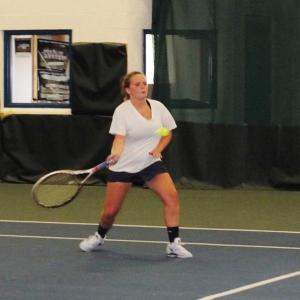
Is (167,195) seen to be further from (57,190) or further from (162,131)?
(57,190)

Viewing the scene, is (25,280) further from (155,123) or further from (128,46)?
(128,46)

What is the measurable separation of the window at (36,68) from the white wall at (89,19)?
15cm

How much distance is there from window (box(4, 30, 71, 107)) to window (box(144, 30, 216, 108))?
180 cm

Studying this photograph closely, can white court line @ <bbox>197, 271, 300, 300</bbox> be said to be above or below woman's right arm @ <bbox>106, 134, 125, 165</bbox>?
below

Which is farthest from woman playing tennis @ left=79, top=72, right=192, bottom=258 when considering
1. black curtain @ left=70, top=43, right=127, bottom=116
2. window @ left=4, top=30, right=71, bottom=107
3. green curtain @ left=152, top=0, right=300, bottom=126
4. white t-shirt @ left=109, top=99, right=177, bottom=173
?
window @ left=4, top=30, right=71, bottom=107

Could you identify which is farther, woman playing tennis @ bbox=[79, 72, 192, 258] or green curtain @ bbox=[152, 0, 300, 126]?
green curtain @ bbox=[152, 0, 300, 126]

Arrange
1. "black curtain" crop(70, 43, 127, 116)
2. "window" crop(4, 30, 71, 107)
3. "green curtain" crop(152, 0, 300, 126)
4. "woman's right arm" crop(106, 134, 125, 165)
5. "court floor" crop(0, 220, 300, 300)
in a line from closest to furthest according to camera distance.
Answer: "court floor" crop(0, 220, 300, 300) < "woman's right arm" crop(106, 134, 125, 165) < "green curtain" crop(152, 0, 300, 126) < "black curtain" crop(70, 43, 127, 116) < "window" crop(4, 30, 71, 107)

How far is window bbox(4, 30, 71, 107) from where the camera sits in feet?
47.6

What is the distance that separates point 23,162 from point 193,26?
331cm

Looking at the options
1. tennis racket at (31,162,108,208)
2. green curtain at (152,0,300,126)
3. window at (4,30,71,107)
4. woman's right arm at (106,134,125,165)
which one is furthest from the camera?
window at (4,30,71,107)

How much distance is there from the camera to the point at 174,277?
6980 mm

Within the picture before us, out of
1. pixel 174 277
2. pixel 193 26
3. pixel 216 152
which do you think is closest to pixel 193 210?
pixel 216 152

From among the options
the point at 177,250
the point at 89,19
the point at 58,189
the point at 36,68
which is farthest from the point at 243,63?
the point at 177,250

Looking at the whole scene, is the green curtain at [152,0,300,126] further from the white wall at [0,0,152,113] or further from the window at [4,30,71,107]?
the window at [4,30,71,107]
